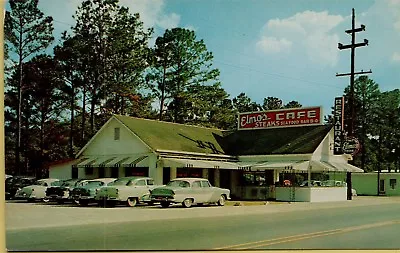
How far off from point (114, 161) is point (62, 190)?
1.53 metres

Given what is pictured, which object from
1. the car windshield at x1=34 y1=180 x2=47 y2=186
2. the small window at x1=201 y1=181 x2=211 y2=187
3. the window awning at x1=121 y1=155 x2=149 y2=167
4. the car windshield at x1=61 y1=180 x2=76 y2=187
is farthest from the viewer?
the small window at x1=201 y1=181 x2=211 y2=187

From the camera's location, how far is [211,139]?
52.2 feet

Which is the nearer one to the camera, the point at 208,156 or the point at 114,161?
the point at 114,161

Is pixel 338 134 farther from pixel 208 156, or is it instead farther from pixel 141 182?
pixel 141 182

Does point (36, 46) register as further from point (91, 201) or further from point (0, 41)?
point (91, 201)

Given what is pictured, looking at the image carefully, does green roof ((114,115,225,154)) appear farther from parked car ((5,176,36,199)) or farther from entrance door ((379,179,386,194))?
entrance door ((379,179,386,194))

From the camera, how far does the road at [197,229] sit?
1060 centimetres

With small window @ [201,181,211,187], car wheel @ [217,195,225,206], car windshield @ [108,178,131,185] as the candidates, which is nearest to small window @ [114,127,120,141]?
car windshield @ [108,178,131,185]

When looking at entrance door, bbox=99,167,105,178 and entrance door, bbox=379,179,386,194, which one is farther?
entrance door, bbox=379,179,386,194

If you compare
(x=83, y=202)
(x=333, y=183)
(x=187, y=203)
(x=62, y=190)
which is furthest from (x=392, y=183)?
(x=62, y=190)

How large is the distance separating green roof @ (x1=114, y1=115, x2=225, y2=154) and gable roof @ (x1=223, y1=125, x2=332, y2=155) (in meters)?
0.57

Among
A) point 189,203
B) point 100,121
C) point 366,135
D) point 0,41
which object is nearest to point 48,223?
point 100,121

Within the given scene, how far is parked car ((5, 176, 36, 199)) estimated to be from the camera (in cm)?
1157

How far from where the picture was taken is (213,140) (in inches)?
632
